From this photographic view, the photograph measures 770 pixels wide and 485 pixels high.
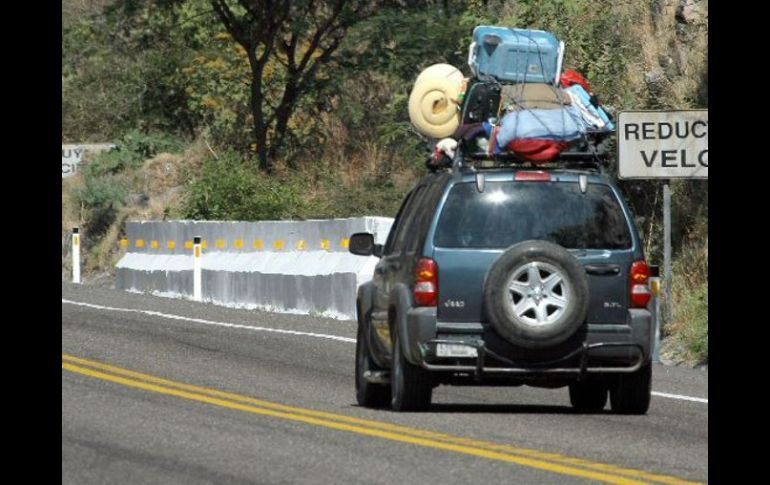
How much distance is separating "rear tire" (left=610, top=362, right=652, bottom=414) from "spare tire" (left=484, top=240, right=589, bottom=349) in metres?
1.06

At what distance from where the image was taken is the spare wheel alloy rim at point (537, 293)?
1328cm

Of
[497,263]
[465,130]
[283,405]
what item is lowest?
[283,405]

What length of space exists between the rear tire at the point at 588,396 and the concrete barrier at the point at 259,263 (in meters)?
10.3

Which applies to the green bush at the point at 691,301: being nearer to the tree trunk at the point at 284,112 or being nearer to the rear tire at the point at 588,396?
the rear tire at the point at 588,396

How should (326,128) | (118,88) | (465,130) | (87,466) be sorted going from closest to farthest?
(87,466) < (465,130) < (326,128) < (118,88)

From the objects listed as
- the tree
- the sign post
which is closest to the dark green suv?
the sign post

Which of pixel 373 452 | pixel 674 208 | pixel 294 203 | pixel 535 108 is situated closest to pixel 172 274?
pixel 294 203

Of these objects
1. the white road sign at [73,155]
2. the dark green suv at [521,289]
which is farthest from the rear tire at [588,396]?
the white road sign at [73,155]

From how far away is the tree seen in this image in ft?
136

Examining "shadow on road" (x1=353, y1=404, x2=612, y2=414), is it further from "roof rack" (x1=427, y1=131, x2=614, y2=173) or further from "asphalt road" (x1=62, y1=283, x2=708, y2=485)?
"roof rack" (x1=427, y1=131, x2=614, y2=173)

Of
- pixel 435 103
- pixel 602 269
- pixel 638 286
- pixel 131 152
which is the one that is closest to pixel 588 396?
pixel 638 286

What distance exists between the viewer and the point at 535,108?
16.3m
